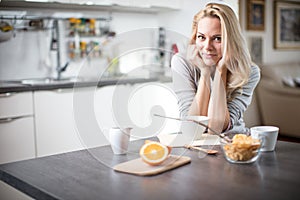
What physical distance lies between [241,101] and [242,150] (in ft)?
2.13

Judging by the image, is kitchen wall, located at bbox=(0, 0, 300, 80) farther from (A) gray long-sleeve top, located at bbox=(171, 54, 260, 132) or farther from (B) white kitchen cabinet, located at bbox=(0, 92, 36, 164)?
(A) gray long-sleeve top, located at bbox=(171, 54, 260, 132)

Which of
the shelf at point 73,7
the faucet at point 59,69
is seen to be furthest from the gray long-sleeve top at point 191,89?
the faucet at point 59,69

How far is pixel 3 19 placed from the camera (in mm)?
3182

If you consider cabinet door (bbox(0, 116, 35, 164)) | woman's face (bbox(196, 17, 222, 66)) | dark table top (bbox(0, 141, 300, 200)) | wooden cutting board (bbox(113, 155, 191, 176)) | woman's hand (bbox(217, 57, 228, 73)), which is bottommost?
cabinet door (bbox(0, 116, 35, 164))

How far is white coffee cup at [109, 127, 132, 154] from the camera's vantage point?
1306 millimetres

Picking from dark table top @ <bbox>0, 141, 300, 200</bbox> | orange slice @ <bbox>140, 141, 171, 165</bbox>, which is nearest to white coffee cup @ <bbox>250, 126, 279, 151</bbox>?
dark table top @ <bbox>0, 141, 300, 200</bbox>

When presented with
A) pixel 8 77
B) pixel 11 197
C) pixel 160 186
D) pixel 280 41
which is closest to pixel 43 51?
pixel 8 77

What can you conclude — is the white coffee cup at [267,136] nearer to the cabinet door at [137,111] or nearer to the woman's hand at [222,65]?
the cabinet door at [137,111]

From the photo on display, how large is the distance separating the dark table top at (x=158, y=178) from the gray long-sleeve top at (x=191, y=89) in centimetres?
23

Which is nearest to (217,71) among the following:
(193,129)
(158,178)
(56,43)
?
(193,129)

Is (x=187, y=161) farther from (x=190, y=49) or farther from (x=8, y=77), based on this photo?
(x=8, y=77)

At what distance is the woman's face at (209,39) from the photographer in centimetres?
161

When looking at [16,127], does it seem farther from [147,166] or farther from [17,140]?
[147,166]

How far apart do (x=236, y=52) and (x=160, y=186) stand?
868 mm
